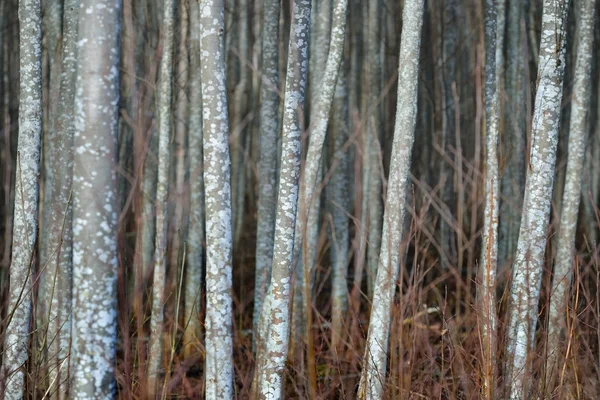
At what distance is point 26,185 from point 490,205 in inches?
97.8

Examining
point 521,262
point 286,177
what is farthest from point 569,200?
point 286,177

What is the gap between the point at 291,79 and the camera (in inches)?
144

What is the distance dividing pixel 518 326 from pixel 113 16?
2.62 m

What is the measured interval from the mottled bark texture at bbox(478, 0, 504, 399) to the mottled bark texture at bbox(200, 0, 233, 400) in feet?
3.89

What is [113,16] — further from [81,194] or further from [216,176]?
[216,176]

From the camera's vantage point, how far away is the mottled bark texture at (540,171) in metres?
3.82

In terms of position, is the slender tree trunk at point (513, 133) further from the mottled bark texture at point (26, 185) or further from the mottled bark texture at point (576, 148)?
the mottled bark texture at point (26, 185)

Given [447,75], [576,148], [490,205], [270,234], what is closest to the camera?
[490,205]

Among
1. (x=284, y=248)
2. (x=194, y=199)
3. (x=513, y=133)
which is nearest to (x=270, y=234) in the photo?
(x=194, y=199)

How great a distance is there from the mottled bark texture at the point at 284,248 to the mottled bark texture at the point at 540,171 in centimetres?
126

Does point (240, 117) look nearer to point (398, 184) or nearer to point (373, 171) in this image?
point (373, 171)

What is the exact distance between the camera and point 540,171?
12.7ft

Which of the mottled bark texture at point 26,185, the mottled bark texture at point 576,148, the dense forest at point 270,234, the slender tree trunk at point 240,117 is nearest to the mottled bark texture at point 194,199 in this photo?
the dense forest at point 270,234

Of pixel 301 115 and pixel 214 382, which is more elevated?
pixel 301 115
